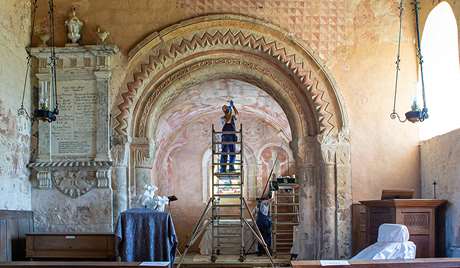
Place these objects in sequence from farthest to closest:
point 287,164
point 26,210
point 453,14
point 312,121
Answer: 1. point 287,164
2. point 312,121
3. point 26,210
4. point 453,14

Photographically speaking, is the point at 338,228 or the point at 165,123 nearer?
the point at 338,228

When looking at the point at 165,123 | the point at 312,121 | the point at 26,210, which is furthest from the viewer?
the point at 165,123

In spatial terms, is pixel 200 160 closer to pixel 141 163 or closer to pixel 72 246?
pixel 141 163

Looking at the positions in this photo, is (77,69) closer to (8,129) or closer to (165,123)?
(8,129)

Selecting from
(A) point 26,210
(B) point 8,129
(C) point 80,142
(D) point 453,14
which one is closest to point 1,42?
(B) point 8,129

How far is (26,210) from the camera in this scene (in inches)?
354

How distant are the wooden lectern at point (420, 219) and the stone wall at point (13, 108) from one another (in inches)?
202

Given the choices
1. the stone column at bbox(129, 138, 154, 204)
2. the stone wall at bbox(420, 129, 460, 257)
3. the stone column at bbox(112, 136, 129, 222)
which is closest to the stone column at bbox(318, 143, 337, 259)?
the stone wall at bbox(420, 129, 460, 257)

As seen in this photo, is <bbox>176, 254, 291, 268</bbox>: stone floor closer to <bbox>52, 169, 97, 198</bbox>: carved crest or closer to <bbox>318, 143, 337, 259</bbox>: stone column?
<bbox>318, 143, 337, 259</bbox>: stone column

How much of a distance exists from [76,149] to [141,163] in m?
1.03

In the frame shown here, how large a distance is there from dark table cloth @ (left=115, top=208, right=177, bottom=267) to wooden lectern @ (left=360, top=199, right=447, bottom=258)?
114 inches

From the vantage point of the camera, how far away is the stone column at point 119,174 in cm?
928

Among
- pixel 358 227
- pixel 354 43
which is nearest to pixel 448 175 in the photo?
pixel 358 227

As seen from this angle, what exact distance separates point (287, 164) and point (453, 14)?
9192 mm
